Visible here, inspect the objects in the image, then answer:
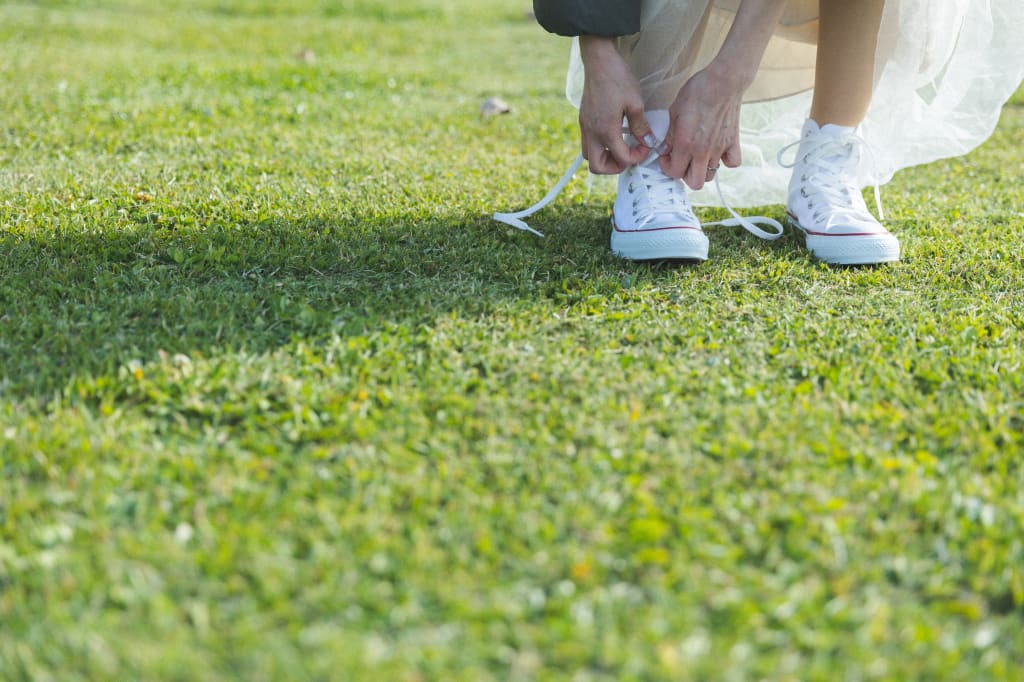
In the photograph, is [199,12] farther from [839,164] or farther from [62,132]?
[839,164]

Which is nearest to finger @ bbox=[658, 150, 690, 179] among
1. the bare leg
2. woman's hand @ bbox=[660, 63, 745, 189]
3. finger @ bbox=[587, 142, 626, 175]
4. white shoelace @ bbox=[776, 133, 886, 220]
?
woman's hand @ bbox=[660, 63, 745, 189]

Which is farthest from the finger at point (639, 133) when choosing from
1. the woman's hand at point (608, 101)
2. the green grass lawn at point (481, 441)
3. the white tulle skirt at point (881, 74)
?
the green grass lawn at point (481, 441)

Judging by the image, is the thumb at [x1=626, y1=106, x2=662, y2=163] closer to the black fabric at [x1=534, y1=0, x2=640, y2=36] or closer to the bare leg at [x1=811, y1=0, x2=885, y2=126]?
the black fabric at [x1=534, y1=0, x2=640, y2=36]

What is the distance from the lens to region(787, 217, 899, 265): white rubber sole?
2236mm

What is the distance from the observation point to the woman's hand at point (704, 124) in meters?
2.08

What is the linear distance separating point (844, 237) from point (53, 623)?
6.33ft

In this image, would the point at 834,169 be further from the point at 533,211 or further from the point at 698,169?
the point at 533,211

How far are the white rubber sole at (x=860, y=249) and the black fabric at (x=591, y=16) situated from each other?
739 millimetres

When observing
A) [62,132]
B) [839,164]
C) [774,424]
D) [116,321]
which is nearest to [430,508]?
[774,424]

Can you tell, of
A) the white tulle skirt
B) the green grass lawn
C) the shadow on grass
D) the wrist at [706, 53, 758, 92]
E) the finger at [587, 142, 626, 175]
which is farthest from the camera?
the white tulle skirt

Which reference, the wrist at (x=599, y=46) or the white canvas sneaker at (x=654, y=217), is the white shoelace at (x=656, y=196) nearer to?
the white canvas sneaker at (x=654, y=217)

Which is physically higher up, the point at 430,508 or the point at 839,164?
the point at 839,164

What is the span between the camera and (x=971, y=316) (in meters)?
1.96

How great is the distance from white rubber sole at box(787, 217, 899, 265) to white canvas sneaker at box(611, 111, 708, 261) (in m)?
0.34
